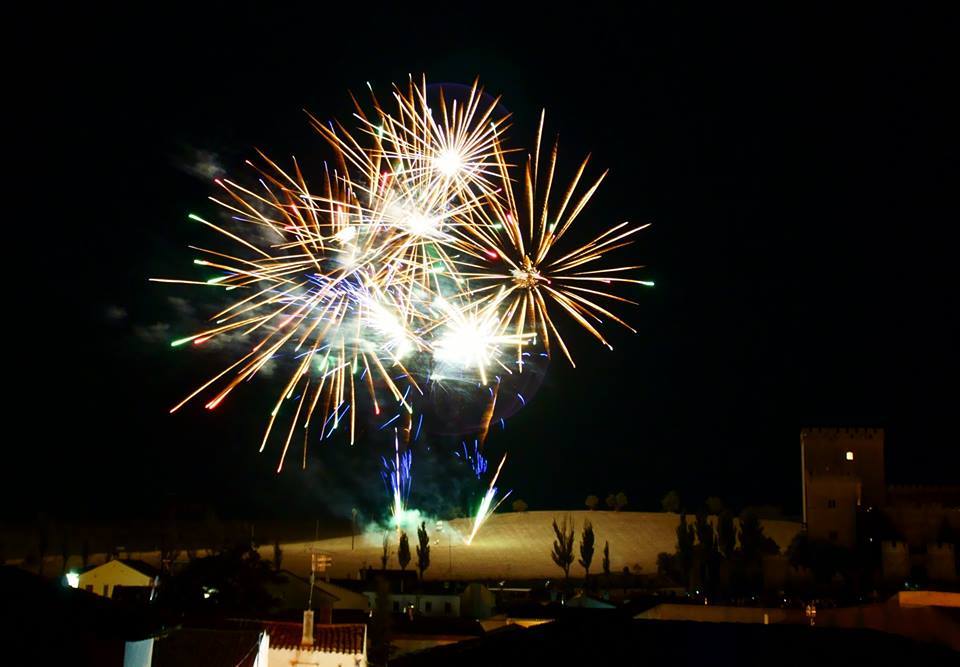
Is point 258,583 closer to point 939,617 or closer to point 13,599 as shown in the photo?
point 13,599

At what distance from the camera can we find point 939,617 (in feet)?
40.3

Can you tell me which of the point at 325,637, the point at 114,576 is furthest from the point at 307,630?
the point at 114,576

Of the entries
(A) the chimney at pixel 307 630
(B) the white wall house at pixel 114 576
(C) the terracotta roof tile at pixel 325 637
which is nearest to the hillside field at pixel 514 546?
(B) the white wall house at pixel 114 576

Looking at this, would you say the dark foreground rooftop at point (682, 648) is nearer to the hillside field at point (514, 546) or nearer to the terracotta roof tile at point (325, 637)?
the terracotta roof tile at point (325, 637)

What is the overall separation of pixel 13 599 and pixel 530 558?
57094 mm

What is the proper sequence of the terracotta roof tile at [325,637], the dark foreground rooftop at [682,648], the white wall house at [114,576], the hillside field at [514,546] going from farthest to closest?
1. the hillside field at [514,546]
2. the white wall house at [114,576]
3. the terracotta roof tile at [325,637]
4. the dark foreground rooftop at [682,648]

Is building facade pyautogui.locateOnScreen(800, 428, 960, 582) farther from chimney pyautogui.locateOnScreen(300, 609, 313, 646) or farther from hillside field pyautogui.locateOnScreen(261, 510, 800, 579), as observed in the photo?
chimney pyautogui.locateOnScreen(300, 609, 313, 646)

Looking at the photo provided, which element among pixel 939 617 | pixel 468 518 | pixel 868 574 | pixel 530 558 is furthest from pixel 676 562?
pixel 939 617

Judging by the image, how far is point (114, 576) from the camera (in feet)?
115

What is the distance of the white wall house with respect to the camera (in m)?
34.5

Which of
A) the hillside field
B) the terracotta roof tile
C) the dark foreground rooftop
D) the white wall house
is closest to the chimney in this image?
the terracotta roof tile

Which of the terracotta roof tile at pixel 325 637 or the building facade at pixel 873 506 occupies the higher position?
the building facade at pixel 873 506

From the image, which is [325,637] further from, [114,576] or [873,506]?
[873,506]

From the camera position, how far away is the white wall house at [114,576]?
3450 cm
